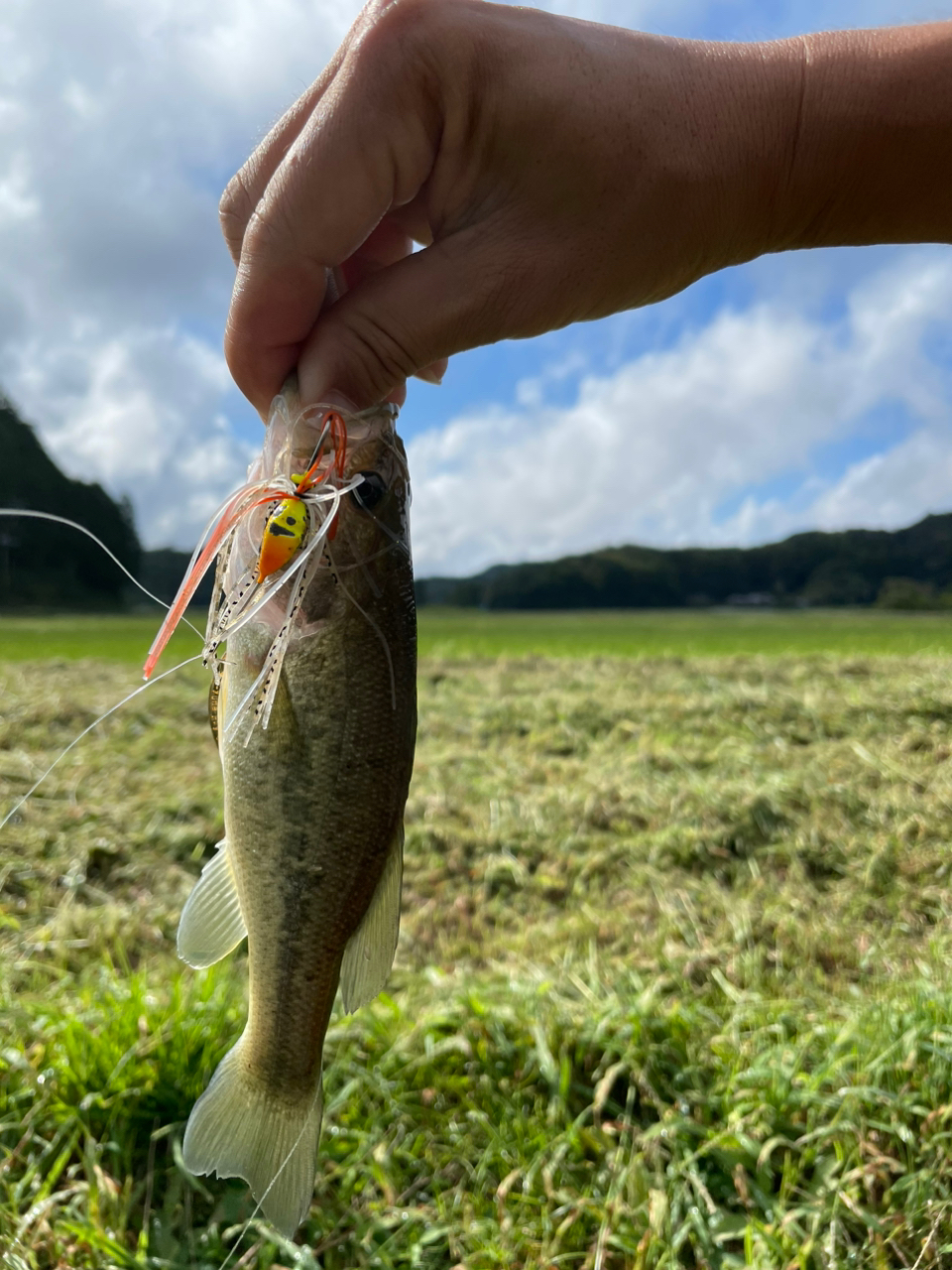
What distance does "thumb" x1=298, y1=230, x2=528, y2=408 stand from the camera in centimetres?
177

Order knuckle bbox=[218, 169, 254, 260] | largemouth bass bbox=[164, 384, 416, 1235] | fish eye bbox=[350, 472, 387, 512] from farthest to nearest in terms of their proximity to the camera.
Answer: knuckle bbox=[218, 169, 254, 260], fish eye bbox=[350, 472, 387, 512], largemouth bass bbox=[164, 384, 416, 1235]

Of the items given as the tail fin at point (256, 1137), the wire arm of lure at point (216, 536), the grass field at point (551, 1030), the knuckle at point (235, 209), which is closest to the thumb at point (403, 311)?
the wire arm of lure at point (216, 536)

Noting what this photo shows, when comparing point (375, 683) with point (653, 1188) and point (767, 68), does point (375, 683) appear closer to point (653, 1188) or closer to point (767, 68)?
point (767, 68)

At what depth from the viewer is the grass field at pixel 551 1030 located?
2.65 m

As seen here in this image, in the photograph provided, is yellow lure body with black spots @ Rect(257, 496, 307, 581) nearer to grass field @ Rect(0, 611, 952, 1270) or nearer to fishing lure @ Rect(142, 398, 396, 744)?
fishing lure @ Rect(142, 398, 396, 744)

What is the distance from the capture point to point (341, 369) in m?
1.78

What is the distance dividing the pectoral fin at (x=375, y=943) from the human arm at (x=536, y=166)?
112 cm

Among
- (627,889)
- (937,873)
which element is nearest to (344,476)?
(627,889)

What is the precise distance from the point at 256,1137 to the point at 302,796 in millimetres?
770

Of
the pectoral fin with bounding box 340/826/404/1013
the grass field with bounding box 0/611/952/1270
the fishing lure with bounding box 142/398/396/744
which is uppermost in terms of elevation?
the fishing lure with bounding box 142/398/396/744

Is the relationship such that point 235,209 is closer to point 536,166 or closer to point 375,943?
point 536,166

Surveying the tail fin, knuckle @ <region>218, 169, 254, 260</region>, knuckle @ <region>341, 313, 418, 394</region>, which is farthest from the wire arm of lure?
the tail fin

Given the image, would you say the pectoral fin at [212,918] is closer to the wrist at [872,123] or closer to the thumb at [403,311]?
the thumb at [403,311]

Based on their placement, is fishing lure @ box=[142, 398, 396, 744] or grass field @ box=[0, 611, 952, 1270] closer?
fishing lure @ box=[142, 398, 396, 744]
